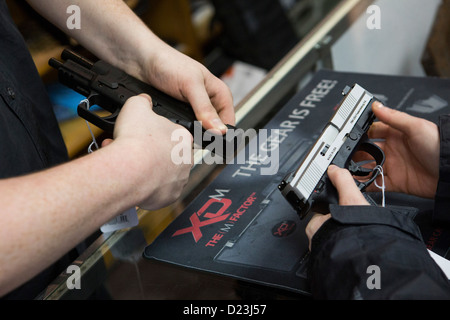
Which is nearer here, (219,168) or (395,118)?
(395,118)

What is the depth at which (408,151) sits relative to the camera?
861 mm

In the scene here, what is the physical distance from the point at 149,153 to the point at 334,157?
13.2 inches

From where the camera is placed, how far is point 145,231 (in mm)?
871

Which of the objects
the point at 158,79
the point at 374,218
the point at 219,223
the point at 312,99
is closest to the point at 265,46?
the point at 312,99

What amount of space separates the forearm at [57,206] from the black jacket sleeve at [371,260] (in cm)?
29

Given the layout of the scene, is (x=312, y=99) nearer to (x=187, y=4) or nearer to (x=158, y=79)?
(x=158, y=79)

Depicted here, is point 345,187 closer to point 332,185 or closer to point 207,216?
point 332,185

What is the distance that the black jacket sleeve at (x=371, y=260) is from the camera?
542 mm

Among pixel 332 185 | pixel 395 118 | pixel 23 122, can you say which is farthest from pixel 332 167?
pixel 23 122

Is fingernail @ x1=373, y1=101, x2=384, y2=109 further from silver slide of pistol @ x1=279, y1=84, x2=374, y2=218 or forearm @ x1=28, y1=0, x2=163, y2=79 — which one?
forearm @ x1=28, y1=0, x2=163, y2=79

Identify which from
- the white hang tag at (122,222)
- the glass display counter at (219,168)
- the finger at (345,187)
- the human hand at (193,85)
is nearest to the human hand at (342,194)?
the finger at (345,187)

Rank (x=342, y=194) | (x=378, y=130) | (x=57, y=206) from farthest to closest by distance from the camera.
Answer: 1. (x=378, y=130)
2. (x=342, y=194)
3. (x=57, y=206)

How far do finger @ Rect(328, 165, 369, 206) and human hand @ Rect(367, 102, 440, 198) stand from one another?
0.46ft

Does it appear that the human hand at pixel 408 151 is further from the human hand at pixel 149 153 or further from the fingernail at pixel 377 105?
the human hand at pixel 149 153
